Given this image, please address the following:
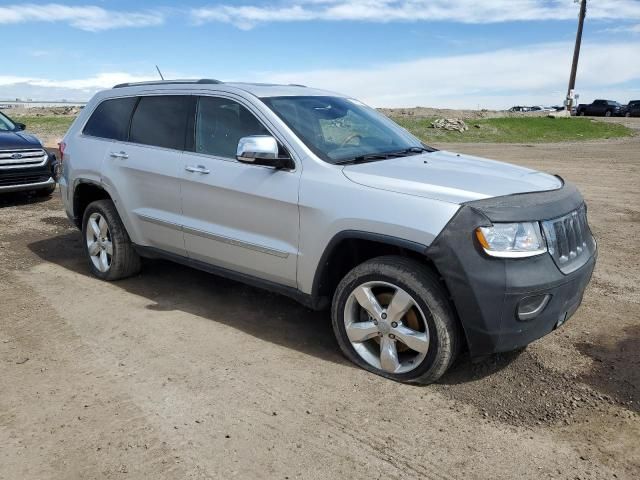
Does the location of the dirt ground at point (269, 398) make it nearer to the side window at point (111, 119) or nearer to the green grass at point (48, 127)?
the side window at point (111, 119)

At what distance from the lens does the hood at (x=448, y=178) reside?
3.47 m

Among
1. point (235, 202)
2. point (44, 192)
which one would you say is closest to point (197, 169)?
point (235, 202)

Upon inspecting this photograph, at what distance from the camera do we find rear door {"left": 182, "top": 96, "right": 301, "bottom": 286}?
407 centimetres

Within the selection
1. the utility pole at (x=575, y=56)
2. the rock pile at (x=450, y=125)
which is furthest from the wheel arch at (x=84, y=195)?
the utility pole at (x=575, y=56)

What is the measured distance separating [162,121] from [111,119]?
838mm

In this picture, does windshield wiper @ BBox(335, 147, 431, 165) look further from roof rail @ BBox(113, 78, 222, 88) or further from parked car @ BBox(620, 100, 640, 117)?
parked car @ BBox(620, 100, 640, 117)

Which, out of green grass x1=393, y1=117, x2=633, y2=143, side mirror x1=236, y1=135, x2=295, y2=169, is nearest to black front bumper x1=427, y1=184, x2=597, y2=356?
side mirror x1=236, y1=135, x2=295, y2=169

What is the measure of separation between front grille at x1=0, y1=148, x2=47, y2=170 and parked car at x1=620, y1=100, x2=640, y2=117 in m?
45.7

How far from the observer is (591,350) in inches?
164

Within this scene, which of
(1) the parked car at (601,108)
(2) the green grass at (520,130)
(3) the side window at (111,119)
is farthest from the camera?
(1) the parked car at (601,108)

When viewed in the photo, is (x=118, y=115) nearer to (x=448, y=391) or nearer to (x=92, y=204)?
(x=92, y=204)

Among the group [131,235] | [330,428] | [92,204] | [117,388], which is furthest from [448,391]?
[92,204]

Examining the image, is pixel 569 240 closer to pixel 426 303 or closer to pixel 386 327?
pixel 426 303

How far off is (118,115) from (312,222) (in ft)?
8.78
